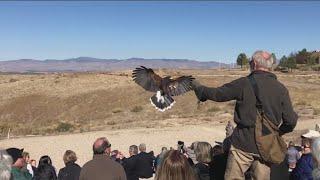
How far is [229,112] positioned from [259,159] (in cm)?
2978

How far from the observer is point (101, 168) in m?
5.93

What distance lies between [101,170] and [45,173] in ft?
8.99

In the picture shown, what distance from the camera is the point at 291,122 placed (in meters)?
4.91

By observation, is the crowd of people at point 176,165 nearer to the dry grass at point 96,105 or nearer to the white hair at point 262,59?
the white hair at point 262,59

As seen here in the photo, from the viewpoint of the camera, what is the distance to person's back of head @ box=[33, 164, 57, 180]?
27.4 feet

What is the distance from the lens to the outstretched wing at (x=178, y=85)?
23.8 feet

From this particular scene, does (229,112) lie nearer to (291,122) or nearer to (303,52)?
(291,122)

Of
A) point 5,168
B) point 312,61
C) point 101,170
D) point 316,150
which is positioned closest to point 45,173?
point 101,170

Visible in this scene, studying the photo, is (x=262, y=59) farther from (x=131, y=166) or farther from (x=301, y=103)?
(x=301, y=103)

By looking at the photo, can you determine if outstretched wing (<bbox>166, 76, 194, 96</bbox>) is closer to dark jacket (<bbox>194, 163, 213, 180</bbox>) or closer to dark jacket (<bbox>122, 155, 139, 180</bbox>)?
dark jacket (<bbox>194, 163, 213, 180</bbox>)

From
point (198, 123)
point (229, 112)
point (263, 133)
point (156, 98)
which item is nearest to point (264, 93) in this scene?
point (263, 133)

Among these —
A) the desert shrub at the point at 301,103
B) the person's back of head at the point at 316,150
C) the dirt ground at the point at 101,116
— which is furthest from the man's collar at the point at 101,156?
the desert shrub at the point at 301,103

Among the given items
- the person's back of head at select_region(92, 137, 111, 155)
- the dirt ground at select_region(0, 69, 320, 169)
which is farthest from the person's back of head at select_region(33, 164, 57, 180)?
the dirt ground at select_region(0, 69, 320, 169)

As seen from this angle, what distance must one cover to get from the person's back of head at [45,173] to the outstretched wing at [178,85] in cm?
224
